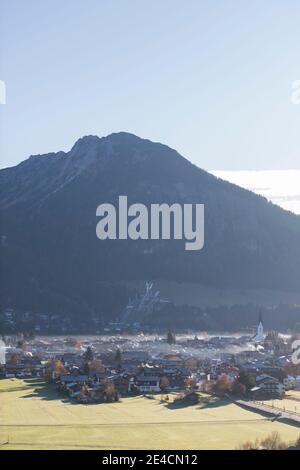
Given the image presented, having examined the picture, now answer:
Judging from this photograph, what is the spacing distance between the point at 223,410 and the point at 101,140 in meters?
79.3

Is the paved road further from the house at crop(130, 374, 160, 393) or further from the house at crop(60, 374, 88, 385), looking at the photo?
the house at crop(60, 374, 88, 385)

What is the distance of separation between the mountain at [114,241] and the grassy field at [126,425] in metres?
43.3

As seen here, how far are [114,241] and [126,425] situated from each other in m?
65.1

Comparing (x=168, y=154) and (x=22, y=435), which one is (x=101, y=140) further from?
(x=22, y=435)

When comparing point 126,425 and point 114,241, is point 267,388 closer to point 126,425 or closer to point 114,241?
point 126,425

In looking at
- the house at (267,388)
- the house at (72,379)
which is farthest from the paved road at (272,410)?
the house at (72,379)

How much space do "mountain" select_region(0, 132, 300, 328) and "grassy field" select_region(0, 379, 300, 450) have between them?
43.3 meters

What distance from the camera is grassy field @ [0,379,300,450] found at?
15.1 metres

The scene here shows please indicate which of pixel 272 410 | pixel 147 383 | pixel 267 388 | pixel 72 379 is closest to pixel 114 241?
pixel 72 379

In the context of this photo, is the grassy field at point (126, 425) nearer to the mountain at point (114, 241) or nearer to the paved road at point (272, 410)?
the paved road at point (272, 410)

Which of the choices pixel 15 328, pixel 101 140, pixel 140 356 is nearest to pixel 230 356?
pixel 140 356

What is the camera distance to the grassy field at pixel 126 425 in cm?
1510

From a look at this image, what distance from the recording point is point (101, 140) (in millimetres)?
98000

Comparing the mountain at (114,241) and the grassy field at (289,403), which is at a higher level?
the mountain at (114,241)
